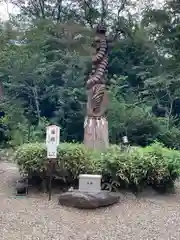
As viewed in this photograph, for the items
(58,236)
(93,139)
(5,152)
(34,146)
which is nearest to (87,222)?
(58,236)

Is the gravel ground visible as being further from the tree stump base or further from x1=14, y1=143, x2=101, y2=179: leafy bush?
the tree stump base

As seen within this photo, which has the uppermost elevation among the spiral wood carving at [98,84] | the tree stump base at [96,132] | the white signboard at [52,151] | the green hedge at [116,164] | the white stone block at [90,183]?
the spiral wood carving at [98,84]

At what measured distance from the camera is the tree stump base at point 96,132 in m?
7.75

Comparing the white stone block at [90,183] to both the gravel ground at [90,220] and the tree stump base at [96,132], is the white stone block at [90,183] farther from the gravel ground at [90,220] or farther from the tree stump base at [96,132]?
the tree stump base at [96,132]

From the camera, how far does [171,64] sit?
12.7 metres

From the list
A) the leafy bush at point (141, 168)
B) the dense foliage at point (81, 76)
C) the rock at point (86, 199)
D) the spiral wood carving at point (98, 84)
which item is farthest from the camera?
the dense foliage at point (81, 76)

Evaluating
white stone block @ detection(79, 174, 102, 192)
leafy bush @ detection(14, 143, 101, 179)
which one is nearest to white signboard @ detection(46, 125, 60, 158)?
leafy bush @ detection(14, 143, 101, 179)

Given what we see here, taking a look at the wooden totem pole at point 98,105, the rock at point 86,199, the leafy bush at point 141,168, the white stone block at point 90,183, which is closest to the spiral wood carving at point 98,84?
the wooden totem pole at point 98,105

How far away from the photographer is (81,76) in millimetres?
13039

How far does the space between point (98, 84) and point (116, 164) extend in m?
2.87

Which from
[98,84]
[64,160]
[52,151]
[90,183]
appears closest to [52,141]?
[52,151]

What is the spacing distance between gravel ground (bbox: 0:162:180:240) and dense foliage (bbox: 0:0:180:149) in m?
5.37

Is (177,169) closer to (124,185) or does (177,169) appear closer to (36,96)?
(124,185)

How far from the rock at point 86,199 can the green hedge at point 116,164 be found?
0.61 meters
